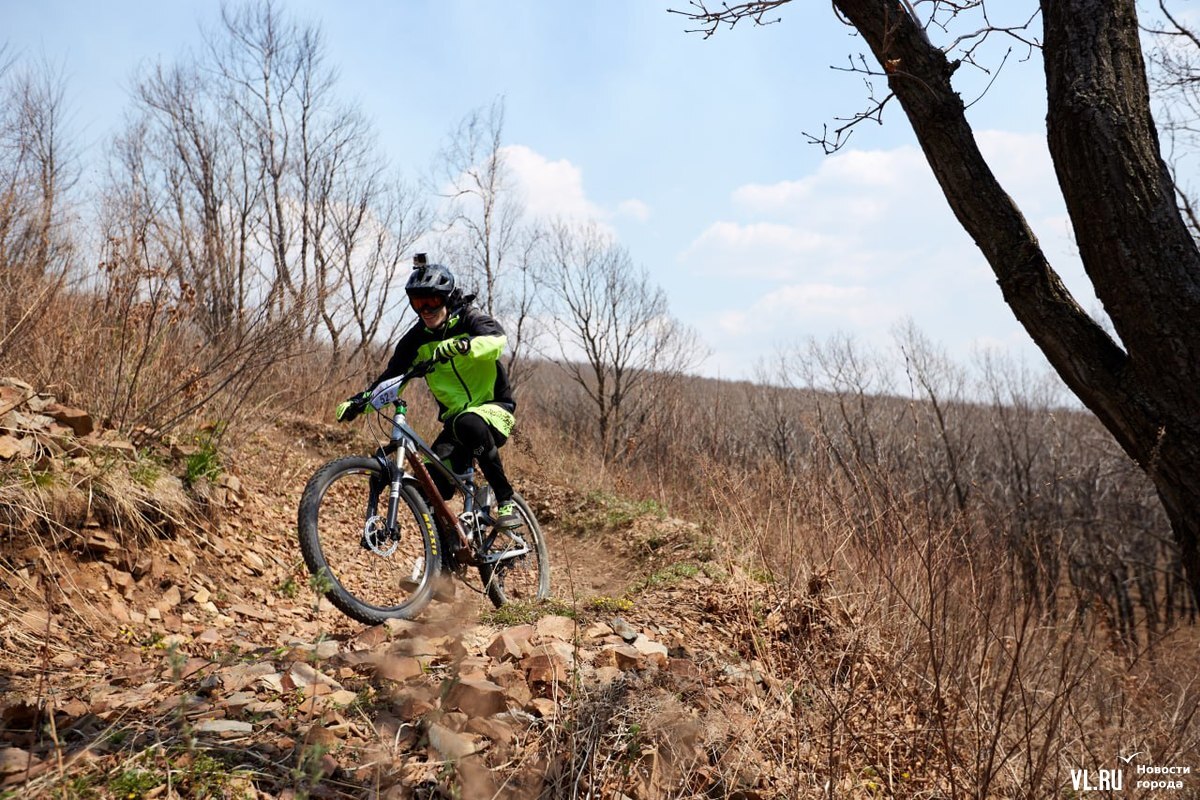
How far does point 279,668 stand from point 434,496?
1.46 metres

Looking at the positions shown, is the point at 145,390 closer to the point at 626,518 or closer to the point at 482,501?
the point at 482,501

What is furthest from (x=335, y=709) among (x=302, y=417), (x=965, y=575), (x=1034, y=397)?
(x=1034, y=397)

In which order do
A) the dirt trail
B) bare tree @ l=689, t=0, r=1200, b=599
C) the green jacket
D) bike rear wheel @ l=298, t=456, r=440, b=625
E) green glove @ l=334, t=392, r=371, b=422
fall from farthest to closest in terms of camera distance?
the green jacket < green glove @ l=334, t=392, r=371, b=422 < bike rear wheel @ l=298, t=456, r=440, b=625 < bare tree @ l=689, t=0, r=1200, b=599 < the dirt trail

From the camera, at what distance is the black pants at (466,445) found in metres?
4.70

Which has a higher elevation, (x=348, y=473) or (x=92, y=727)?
(x=348, y=473)

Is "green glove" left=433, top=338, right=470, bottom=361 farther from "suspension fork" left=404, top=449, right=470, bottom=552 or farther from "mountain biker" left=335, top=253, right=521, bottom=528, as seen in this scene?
"suspension fork" left=404, top=449, right=470, bottom=552

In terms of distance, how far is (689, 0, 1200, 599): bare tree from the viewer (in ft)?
9.46

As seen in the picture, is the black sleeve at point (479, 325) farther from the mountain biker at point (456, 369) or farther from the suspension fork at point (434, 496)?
the suspension fork at point (434, 496)

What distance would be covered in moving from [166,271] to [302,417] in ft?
16.7

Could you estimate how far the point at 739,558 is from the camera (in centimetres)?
596

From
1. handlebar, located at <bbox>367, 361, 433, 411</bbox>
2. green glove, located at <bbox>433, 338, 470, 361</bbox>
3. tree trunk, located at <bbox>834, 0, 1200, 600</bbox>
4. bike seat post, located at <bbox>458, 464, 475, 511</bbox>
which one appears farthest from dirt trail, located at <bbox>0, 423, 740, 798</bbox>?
tree trunk, located at <bbox>834, 0, 1200, 600</bbox>

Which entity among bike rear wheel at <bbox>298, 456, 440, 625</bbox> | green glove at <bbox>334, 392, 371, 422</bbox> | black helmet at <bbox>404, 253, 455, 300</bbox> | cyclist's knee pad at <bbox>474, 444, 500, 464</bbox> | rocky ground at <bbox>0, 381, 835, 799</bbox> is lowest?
rocky ground at <bbox>0, 381, 835, 799</bbox>

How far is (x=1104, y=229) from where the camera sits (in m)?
2.97

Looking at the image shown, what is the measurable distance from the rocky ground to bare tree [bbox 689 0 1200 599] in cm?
188
